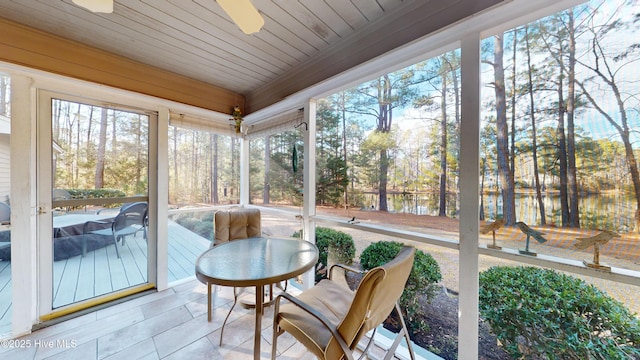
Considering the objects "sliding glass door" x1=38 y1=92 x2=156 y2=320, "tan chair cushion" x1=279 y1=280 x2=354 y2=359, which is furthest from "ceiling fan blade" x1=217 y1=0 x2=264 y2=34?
"sliding glass door" x1=38 y1=92 x2=156 y2=320

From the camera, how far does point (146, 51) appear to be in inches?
80.3

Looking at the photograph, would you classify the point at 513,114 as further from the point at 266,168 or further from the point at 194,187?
the point at 194,187

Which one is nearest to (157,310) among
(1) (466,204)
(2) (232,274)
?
(2) (232,274)

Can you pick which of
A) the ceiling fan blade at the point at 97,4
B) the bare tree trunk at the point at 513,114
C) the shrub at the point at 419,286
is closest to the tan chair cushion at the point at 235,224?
the shrub at the point at 419,286

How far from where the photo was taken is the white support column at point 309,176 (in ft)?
7.63

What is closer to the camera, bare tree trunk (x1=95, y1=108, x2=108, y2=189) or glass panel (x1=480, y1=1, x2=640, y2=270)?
glass panel (x1=480, y1=1, x2=640, y2=270)

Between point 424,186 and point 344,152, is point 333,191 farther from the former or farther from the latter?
point 424,186

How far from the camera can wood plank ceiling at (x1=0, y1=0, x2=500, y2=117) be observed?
4.78ft

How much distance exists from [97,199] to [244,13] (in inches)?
96.4

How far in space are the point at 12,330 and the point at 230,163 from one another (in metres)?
2.45

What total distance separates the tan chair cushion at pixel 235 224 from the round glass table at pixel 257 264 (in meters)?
0.42

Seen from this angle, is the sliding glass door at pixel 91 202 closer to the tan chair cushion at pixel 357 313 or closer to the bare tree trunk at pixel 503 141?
the tan chair cushion at pixel 357 313

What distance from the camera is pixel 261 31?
174cm

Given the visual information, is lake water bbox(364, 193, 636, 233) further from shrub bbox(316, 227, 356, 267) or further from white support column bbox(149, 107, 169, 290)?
white support column bbox(149, 107, 169, 290)
